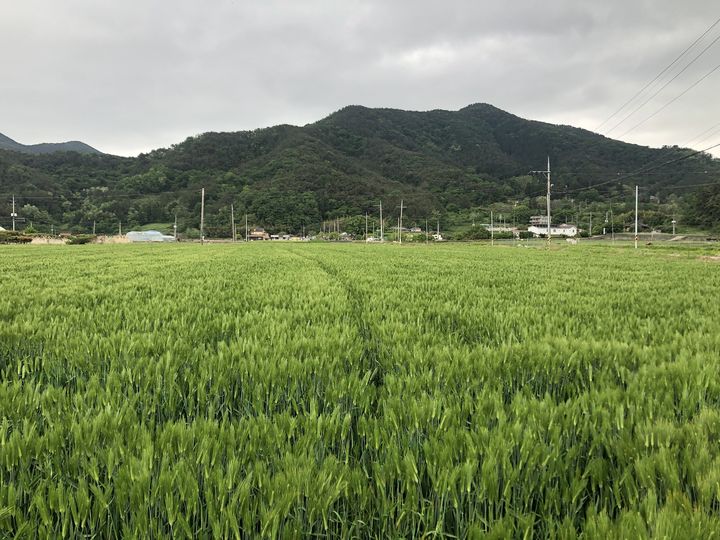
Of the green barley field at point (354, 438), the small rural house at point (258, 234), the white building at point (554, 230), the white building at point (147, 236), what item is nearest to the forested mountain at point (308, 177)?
the small rural house at point (258, 234)

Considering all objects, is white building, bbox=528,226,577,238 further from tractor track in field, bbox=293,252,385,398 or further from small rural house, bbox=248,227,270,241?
tractor track in field, bbox=293,252,385,398

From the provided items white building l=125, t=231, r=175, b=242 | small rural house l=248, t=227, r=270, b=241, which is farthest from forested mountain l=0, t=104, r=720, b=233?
white building l=125, t=231, r=175, b=242

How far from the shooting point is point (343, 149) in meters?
175

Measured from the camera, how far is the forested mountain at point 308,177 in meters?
105

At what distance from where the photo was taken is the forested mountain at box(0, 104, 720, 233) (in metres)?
105

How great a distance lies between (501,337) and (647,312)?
3053mm

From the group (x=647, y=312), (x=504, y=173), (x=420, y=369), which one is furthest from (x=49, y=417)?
(x=504, y=173)

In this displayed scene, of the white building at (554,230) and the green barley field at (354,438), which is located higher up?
the white building at (554,230)

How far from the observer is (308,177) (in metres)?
132

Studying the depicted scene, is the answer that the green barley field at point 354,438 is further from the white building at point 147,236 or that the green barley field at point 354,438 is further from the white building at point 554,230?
the white building at point 554,230

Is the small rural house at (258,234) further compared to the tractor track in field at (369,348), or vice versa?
the small rural house at (258,234)

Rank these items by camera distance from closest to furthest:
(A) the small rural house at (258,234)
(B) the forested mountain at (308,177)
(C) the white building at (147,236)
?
(C) the white building at (147,236) < (B) the forested mountain at (308,177) < (A) the small rural house at (258,234)

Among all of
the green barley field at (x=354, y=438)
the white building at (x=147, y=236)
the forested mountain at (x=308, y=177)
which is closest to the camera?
the green barley field at (x=354, y=438)

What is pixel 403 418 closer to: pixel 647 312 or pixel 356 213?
pixel 647 312
